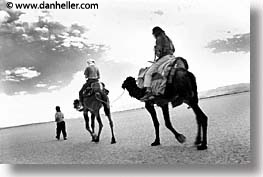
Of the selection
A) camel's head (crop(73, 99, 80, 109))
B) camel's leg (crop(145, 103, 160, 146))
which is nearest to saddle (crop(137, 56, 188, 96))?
camel's leg (crop(145, 103, 160, 146))

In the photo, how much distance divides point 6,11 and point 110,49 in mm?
777

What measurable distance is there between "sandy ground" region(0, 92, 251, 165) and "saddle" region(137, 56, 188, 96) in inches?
7.0

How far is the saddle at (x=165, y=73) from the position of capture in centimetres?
282

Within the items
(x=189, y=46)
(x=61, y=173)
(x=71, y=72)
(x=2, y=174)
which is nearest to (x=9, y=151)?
(x=2, y=174)

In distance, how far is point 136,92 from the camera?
295 centimetres

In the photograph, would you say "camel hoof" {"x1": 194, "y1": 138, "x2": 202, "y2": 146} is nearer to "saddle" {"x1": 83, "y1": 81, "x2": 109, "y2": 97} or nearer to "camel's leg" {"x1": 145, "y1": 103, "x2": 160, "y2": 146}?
"camel's leg" {"x1": 145, "y1": 103, "x2": 160, "y2": 146}

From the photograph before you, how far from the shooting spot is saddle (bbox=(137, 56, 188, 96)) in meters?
2.82

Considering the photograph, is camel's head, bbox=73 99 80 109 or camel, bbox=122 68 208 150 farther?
camel's head, bbox=73 99 80 109

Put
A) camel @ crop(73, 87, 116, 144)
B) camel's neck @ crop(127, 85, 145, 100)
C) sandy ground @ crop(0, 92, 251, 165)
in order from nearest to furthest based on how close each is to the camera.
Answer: sandy ground @ crop(0, 92, 251, 165) → camel's neck @ crop(127, 85, 145, 100) → camel @ crop(73, 87, 116, 144)

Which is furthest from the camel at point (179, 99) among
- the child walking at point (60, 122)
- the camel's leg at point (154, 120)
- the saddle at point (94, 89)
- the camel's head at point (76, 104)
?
the child walking at point (60, 122)

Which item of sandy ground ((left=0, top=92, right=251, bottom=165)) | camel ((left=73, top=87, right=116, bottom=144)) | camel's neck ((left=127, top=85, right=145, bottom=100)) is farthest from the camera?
camel ((left=73, top=87, right=116, bottom=144))

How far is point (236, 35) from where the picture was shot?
287cm

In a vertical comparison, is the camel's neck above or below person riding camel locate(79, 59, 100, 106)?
below

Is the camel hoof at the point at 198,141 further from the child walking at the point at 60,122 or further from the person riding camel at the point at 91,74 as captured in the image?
the child walking at the point at 60,122
